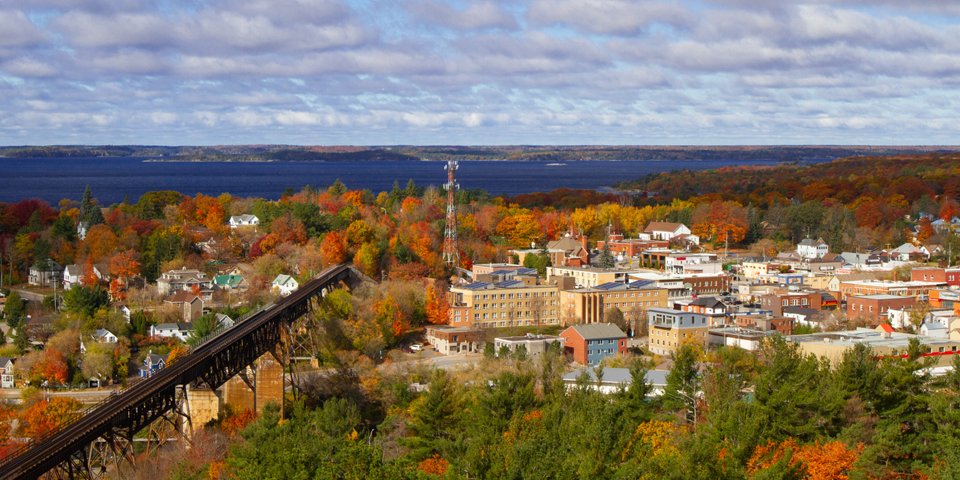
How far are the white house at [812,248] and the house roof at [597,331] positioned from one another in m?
27.1

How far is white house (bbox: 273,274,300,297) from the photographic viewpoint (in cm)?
4506

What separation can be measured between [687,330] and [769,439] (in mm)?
19280

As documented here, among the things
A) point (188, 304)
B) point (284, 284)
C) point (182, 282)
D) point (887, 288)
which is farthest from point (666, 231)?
point (188, 304)

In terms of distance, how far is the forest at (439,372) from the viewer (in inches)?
743

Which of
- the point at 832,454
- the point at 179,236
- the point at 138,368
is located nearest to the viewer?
the point at 832,454

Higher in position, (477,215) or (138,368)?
(477,215)

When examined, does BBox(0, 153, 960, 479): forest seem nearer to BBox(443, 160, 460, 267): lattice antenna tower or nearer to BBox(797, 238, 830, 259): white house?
BBox(443, 160, 460, 267): lattice antenna tower

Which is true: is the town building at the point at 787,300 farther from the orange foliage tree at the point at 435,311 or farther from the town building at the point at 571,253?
the orange foliage tree at the point at 435,311

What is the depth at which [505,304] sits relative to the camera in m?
44.5

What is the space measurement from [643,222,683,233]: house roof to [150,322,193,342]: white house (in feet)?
127

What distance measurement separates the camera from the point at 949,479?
16281 millimetres

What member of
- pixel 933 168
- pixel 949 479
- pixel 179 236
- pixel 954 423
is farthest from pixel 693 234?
pixel 933 168

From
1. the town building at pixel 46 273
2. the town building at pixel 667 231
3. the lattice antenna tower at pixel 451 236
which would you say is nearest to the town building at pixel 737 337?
Result: the lattice antenna tower at pixel 451 236

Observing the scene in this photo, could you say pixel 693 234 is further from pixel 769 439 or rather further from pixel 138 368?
pixel 769 439
